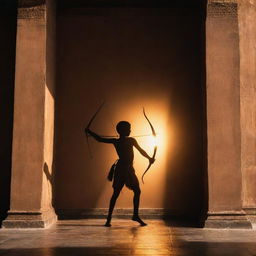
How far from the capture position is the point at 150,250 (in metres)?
5.95

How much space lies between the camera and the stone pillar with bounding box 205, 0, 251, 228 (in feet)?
27.5

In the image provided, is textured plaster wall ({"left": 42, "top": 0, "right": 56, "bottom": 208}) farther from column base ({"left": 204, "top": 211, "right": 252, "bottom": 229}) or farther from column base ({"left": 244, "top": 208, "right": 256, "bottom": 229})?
column base ({"left": 244, "top": 208, "right": 256, "bottom": 229})

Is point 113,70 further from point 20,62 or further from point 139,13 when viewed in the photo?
point 20,62

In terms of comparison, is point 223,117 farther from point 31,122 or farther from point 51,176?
point 51,176

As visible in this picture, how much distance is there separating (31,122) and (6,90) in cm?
186

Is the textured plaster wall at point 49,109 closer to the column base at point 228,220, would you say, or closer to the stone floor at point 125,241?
the stone floor at point 125,241

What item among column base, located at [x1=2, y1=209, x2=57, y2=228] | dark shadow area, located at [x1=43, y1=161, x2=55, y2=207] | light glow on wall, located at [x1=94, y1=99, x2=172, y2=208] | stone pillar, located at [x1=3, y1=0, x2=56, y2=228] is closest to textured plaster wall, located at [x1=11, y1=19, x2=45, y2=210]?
stone pillar, located at [x1=3, y1=0, x2=56, y2=228]

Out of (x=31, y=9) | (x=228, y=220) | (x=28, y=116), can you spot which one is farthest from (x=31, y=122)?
(x=228, y=220)

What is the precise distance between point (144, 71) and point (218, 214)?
11.9ft

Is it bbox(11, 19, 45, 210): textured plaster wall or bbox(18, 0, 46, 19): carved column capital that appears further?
bbox(18, 0, 46, 19): carved column capital

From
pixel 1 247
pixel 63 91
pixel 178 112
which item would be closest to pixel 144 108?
pixel 178 112

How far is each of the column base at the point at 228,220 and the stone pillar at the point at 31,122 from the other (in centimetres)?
292

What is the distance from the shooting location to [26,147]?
852 cm

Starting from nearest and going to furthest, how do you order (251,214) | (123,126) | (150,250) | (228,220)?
(150,250)
(228,220)
(123,126)
(251,214)
